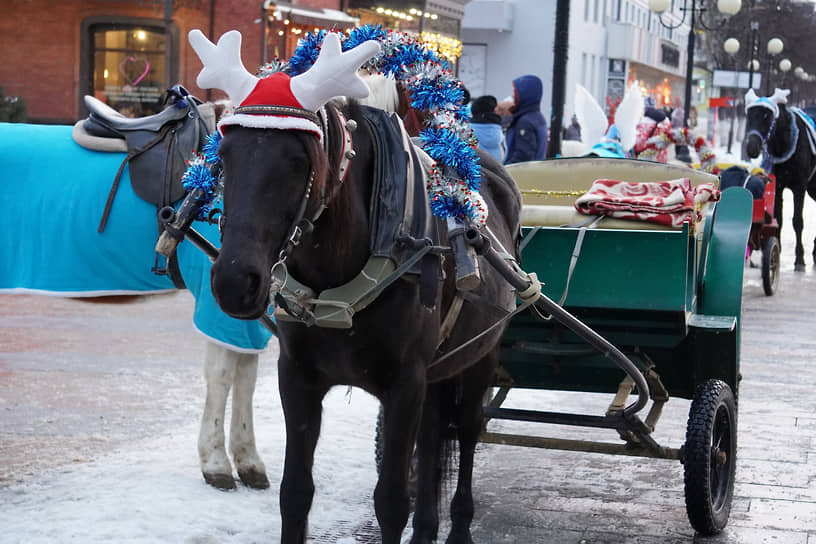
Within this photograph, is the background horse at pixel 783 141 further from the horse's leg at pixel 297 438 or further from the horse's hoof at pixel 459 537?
the horse's leg at pixel 297 438

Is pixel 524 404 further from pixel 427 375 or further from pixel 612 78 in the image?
pixel 612 78

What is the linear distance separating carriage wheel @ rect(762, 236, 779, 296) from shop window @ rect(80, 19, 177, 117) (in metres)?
13.2

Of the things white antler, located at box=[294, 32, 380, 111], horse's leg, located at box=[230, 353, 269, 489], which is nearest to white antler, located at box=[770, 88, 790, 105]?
horse's leg, located at box=[230, 353, 269, 489]

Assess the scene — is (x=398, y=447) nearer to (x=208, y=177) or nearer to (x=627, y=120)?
(x=208, y=177)

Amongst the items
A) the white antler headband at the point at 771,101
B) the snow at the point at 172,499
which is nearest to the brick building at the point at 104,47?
the white antler headband at the point at 771,101

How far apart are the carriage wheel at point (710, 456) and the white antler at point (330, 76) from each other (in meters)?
2.57

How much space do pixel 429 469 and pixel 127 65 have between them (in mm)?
19209

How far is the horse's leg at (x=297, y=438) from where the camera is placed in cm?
373

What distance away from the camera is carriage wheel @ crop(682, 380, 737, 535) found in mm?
4922

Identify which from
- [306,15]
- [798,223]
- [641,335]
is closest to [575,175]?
[641,335]

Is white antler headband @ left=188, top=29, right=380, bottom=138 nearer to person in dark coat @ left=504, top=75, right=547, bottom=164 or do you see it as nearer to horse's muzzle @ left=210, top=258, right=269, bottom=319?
horse's muzzle @ left=210, top=258, right=269, bottom=319

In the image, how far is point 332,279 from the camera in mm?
3547

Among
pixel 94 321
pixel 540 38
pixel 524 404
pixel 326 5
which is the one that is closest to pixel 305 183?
pixel 524 404

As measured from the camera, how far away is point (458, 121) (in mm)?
3992
